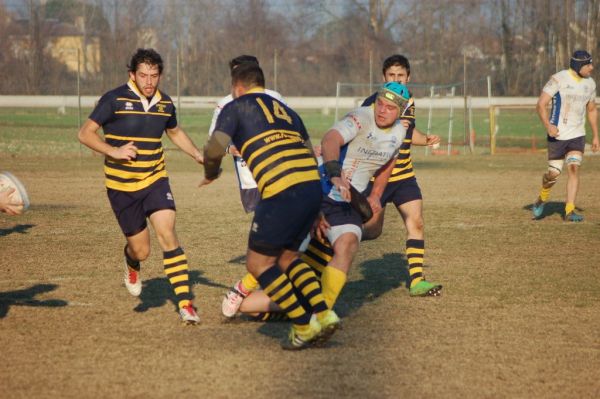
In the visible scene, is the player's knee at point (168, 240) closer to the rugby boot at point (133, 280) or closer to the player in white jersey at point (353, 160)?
the rugby boot at point (133, 280)

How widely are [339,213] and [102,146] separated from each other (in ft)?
6.83

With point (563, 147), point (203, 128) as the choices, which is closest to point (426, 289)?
point (563, 147)

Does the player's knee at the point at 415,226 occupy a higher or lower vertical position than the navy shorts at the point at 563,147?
lower

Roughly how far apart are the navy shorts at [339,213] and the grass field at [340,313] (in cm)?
83

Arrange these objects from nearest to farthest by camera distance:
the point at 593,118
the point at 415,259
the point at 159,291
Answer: the point at 415,259
the point at 159,291
the point at 593,118

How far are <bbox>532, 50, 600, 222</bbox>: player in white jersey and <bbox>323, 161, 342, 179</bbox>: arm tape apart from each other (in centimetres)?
745

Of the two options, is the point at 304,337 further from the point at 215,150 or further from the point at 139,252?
the point at 139,252

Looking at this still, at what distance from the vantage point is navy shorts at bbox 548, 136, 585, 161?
13422 mm

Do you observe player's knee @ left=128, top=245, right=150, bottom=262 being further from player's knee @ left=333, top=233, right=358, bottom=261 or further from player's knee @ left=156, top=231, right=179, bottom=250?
player's knee @ left=333, top=233, right=358, bottom=261

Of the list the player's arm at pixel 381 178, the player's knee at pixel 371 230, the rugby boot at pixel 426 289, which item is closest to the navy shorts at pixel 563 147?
the rugby boot at pixel 426 289

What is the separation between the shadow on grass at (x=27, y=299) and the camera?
7867mm

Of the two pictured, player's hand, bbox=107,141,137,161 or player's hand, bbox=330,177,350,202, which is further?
player's hand, bbox=107,141,137,161

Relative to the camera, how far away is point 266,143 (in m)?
6.21

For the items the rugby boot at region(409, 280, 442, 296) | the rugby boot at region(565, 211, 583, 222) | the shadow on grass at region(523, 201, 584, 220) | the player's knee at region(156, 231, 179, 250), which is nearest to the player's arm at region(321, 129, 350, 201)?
the player's knee at region(156, 231, 179, 250)
